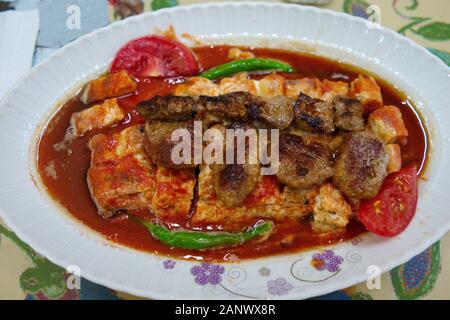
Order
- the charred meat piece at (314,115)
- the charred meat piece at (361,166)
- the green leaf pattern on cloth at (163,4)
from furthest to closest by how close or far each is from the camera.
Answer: the green leaf pattern on cloth at (163,4)
the charred meat piece at (314,115)
the charred meat piece at (361,166)

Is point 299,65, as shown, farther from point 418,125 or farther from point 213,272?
point 213,272

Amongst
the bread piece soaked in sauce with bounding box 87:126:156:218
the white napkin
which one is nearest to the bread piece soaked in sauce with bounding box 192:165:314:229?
the bread piece soaked in sauce with bounding box 87:126:156:218

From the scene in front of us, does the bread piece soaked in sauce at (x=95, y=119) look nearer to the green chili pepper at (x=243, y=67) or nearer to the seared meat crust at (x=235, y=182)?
the green chili pepper at (x=243, y=67)

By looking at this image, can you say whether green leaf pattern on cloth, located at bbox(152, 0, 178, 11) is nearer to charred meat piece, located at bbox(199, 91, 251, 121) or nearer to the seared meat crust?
charred meat piece, located at bbox(199, 91, 251, 121)

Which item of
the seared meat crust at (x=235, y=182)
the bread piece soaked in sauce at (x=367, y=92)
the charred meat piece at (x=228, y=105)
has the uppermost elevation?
the bread piece soaked in sauce at (x=367, y=92)

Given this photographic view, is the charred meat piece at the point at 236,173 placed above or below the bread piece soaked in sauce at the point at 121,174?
above

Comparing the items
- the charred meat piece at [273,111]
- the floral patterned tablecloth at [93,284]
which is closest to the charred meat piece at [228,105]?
the charred meat piece at [273,111]

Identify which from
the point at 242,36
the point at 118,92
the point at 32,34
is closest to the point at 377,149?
the point at 242,36
